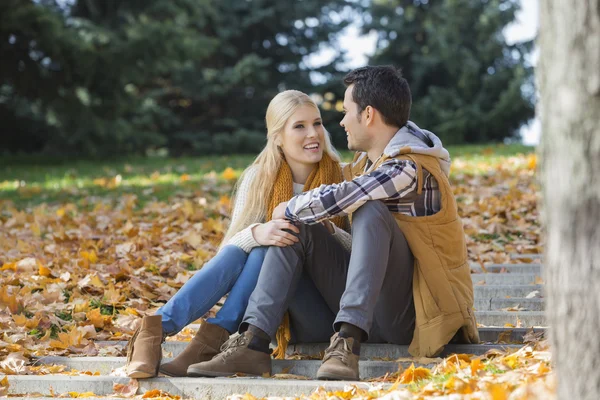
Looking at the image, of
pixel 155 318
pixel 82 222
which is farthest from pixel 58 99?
pixel 155 318

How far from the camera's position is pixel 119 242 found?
6.12 meters

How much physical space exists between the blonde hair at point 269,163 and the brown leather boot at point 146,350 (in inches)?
26.9

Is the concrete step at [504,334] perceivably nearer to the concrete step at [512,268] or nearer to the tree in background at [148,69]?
the concrete step at [512,268]

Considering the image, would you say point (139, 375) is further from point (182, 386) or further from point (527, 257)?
point (527, 257)

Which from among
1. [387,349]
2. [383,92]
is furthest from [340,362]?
[383,92]

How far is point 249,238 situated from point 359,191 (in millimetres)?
619

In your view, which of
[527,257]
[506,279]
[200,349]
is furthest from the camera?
[527,257]

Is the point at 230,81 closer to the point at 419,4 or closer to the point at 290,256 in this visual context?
the point at 419,4

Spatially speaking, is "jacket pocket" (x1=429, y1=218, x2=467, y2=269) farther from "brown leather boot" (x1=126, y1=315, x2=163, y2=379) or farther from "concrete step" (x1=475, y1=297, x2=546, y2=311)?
"brown leather boot" (x1=126, y1=315, x2=163, y2=379)

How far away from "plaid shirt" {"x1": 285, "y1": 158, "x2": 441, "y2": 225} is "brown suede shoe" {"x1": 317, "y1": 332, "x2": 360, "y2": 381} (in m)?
0.55

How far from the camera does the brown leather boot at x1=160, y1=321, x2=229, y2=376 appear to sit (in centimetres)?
350

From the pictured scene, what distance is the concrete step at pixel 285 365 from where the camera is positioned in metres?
3.50

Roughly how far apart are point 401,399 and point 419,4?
20.9 m

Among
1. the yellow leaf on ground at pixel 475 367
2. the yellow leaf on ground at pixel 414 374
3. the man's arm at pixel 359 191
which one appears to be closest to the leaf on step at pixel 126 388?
the man's arm at pixel 359 191
